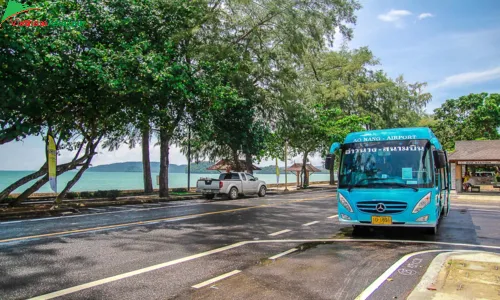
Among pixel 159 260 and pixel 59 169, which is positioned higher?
pixel 59 169

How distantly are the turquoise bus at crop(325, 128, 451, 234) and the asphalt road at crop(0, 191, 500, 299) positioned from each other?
2.01 ft

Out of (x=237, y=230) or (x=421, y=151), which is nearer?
(x=421, y=151)

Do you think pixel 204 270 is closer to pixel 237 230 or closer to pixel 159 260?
pixel 159 260

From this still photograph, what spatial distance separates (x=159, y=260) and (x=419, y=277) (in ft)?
15.1

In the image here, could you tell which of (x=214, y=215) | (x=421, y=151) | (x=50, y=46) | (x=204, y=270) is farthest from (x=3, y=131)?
(x=421, y=151)

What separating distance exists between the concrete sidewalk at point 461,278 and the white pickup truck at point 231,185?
19.2 meters

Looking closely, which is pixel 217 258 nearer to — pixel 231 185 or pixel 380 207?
pixel 380 207

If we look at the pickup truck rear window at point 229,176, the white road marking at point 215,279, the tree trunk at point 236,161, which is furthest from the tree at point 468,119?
the white road marking at point 215,279

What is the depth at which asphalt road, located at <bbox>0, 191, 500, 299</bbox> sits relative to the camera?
552 cm

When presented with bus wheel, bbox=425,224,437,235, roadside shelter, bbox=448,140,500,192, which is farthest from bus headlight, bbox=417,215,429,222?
roadside shelter, bbox=448,140,500,192

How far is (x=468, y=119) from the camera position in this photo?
5028 cm

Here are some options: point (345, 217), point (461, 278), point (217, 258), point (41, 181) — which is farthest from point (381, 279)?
point (41, 181)

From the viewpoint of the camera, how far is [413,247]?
878 centimetres

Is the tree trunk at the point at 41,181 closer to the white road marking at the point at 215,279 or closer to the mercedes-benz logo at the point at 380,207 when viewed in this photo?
the white road marking at the point at 215,279
